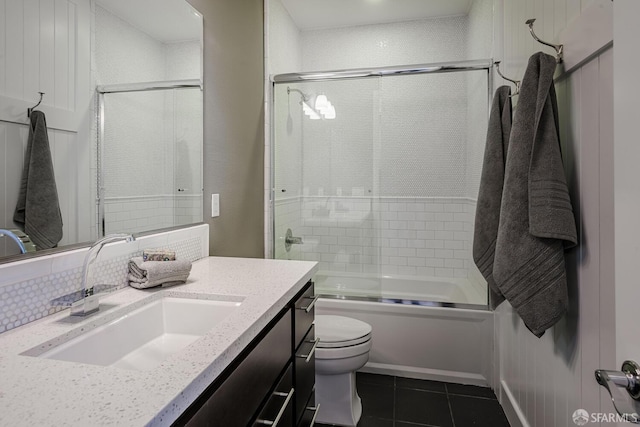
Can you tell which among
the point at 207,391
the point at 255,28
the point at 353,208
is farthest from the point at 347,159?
the point at 207,391

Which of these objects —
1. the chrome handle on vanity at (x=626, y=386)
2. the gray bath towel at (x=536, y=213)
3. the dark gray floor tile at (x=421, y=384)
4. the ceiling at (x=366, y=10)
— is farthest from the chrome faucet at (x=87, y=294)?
the ceiling at (x=366, y=10)

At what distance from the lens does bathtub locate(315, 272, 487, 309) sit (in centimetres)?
250

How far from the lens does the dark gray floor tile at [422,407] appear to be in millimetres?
1883

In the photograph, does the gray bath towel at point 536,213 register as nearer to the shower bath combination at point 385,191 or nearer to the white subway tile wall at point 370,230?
the shower bath combination at point 385,191

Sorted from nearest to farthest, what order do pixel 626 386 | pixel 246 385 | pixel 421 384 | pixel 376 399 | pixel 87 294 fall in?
pixel 626 386, pixel 246 385, pixel 87 294, pixel 376 399, pixel 421 384

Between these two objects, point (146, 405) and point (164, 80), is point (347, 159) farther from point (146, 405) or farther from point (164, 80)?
point (146, 405)

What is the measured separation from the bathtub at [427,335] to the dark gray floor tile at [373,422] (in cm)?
48

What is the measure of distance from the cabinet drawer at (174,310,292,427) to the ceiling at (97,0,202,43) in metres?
1.15

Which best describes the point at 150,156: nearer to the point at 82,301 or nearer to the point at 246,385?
the point at 82,301

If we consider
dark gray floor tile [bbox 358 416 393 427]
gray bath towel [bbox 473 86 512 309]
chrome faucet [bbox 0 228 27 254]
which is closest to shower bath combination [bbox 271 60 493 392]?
dark gray floor tile [bbox 358 416 393 427]

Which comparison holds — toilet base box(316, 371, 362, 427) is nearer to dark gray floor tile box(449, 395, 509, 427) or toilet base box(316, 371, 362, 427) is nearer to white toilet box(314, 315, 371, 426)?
white toilet box(314, 315, 371, 426)

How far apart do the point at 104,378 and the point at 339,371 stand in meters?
1.40

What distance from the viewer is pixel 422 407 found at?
2.00 meters

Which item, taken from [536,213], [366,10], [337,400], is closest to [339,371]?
[337,400]
